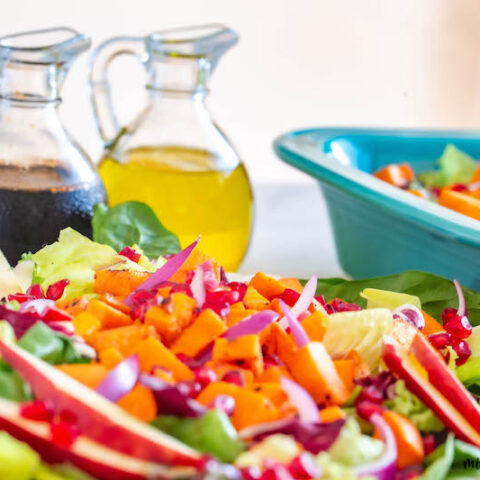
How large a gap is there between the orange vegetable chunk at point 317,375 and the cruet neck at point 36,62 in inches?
36.0

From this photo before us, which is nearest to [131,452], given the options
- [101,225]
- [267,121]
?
[101,225]

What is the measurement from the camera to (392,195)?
1.58 m

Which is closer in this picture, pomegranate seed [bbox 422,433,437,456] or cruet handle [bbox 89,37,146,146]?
pomegranate seed [bbox 422,433,437,456]

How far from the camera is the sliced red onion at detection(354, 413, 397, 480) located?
32.1 inches

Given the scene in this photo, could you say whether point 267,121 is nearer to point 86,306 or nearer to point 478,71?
point 478,71

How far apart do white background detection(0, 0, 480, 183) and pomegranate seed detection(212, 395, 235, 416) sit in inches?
108

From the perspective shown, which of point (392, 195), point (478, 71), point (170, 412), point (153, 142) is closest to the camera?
point (170, 412)

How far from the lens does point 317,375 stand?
937mm

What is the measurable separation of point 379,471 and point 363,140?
1.59 m

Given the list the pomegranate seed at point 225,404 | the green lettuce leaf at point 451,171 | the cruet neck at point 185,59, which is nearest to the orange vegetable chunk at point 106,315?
the pomegranate seed at point 225,404

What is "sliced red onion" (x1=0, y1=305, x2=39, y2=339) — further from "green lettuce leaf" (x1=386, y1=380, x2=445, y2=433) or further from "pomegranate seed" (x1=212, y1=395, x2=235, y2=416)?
"green lettuce leaf" (x1=386, y1=380, x2=445, y2=433)

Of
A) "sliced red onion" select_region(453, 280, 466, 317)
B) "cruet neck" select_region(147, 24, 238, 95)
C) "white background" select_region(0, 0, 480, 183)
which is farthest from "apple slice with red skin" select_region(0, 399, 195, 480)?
"white background" select_region(0, 0, 480, 183)

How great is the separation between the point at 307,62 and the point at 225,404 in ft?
11.3

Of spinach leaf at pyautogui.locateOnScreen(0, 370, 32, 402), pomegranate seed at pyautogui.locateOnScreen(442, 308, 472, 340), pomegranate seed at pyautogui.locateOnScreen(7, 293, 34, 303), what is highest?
spinach leaf at pyautogui.locateOnScreen(0, 370, 32, 402)
